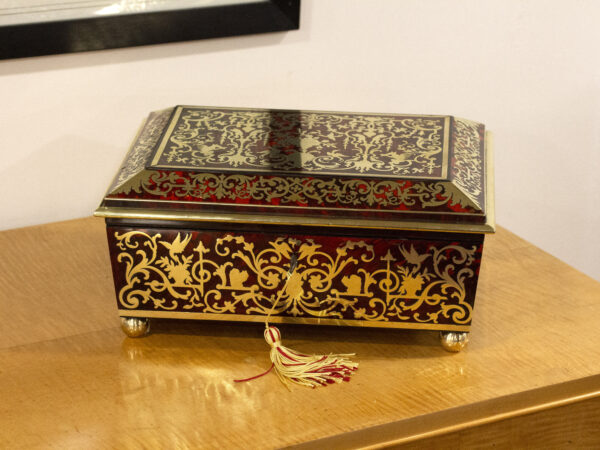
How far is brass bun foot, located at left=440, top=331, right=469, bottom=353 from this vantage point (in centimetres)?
77

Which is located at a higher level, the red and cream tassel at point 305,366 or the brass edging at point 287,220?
the brass edging at point 287,220

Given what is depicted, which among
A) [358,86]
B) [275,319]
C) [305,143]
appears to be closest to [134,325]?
[275,319]

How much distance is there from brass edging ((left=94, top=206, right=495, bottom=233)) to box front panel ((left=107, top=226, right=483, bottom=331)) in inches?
0.6

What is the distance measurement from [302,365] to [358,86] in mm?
515

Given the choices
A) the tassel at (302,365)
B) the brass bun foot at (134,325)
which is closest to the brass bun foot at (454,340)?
the tassel at (302,365)

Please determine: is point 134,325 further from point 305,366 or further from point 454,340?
point 454,340

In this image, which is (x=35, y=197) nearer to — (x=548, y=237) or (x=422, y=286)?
(x=422, y=286)

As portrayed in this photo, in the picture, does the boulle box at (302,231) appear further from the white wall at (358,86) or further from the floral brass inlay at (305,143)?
the white wall at (358,86)

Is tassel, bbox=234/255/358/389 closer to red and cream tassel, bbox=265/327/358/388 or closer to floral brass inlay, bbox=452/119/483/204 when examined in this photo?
red and cream tassel, bbox=265/327/358/388

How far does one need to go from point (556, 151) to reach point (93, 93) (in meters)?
0.78

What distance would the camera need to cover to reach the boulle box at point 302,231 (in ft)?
2.34

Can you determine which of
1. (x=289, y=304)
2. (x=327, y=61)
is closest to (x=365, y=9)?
(x=327, y=61)

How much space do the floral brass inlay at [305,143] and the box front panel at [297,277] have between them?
72 mm

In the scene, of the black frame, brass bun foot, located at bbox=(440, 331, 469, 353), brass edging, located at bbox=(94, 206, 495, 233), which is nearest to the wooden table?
brass bun foot, located at bbox=(440, 331, 469, 353)
